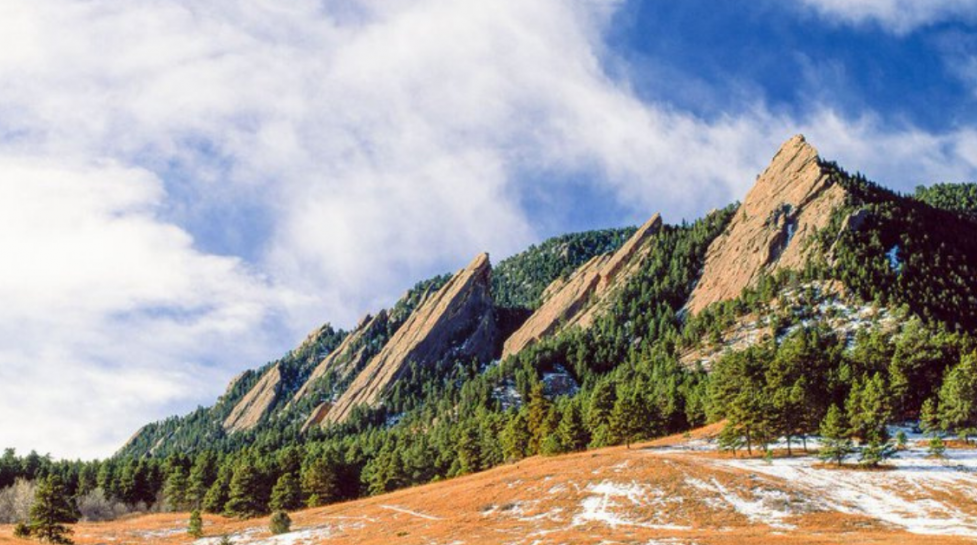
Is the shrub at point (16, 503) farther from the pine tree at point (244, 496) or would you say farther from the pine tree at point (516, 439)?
the pine tree at point (516, 439)

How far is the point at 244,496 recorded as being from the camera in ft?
374

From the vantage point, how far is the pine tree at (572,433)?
112 m

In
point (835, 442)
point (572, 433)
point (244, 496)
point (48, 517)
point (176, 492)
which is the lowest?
point (176, 492)

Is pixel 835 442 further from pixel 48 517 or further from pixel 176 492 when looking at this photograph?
pixel 176 492

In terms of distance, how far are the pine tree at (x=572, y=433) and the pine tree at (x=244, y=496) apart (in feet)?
174

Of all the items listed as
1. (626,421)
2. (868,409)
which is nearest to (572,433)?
(626,421)

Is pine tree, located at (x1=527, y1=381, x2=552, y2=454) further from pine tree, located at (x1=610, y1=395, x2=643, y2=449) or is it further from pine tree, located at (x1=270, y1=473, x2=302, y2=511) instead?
pine tree, located at (x1=270, y1=473, x2=302, y2=511)

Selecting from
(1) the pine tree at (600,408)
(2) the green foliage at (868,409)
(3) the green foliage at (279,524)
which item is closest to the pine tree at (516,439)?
(1) the pine tree at (600,408)

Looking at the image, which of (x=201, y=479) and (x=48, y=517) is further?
(x=201, y=479)

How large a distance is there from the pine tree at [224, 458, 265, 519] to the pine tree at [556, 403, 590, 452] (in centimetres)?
5299

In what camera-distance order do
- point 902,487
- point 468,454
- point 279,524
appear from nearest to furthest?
point 902,487 < point 279,524 < point 468,454

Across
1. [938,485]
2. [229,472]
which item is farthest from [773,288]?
[229,472]

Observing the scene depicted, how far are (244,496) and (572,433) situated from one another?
186 ft

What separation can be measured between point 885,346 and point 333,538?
100m
